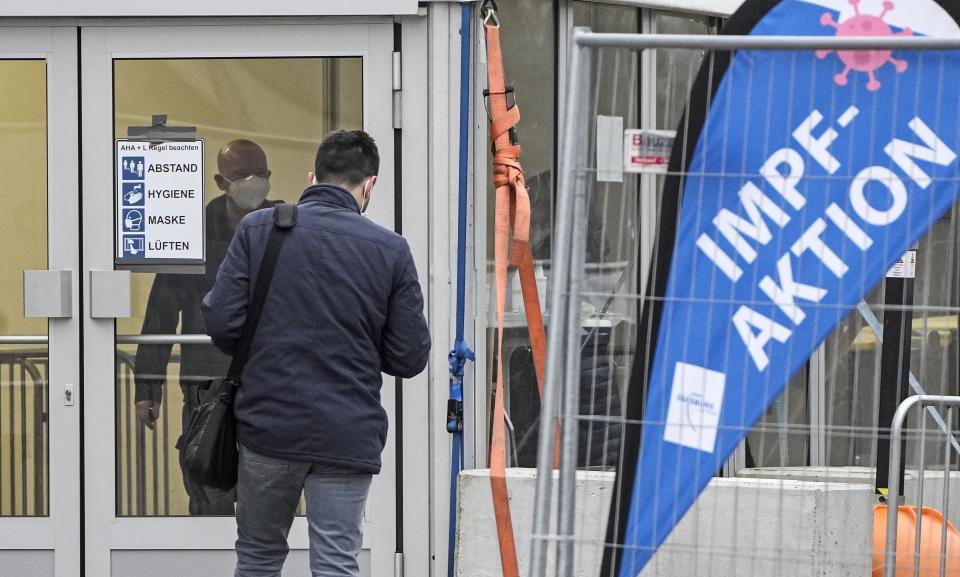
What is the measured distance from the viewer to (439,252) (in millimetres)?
5738

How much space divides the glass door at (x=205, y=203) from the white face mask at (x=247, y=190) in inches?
1.4

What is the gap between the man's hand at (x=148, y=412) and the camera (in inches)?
232

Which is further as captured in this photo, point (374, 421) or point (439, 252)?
point (439, 252)

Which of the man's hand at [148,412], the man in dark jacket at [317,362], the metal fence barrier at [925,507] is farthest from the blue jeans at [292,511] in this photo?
the metal fence barrier at [925,507]

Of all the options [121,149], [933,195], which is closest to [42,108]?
[121,149]

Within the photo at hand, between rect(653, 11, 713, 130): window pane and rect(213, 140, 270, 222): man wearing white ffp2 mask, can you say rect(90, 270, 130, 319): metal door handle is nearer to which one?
rect(213, 140, 270, 222): man wearing white ffp2 mask

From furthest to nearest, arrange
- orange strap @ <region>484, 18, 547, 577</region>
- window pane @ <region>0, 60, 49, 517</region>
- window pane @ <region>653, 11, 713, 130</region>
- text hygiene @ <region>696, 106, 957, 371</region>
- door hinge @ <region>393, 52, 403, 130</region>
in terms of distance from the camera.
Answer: window pane @ <region>653, 11, 713, 130</region> → window pane @ <region>0, 60, 49, 517</region> → door hinge @ <region>393, 52, 403, 130</region> → orange strap @ <region>484, 18, 547, 577</region> → text hygiene @ <region>696, 106, 957, 371</region>

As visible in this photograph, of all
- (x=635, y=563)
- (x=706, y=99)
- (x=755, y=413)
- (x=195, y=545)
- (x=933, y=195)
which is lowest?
(x=195, y=545)

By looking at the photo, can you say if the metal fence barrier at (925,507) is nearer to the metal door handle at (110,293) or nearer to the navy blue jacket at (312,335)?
the navy blue jacket at (312,335)

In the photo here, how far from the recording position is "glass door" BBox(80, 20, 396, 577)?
228 inches

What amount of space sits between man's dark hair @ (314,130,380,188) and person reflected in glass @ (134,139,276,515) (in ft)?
4.76

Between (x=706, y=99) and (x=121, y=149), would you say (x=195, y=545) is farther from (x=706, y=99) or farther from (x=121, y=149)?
(x=706, y=99)

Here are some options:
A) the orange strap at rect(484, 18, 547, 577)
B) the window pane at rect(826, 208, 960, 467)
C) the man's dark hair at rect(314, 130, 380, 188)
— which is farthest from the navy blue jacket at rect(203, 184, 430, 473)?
the window pane at rect(826, 208, 960, 467)

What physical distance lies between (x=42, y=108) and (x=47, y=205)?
41cm
